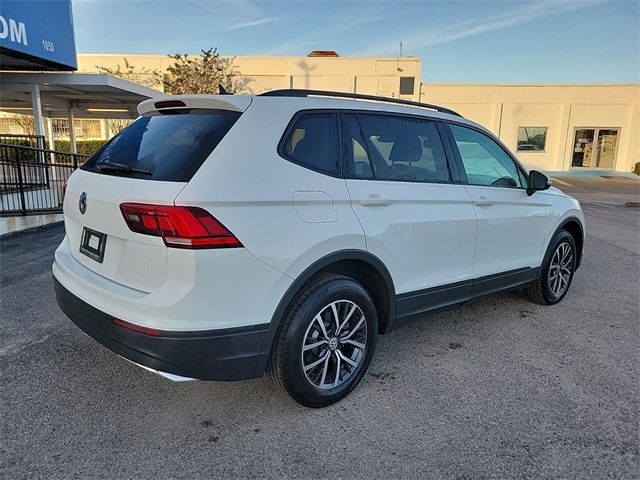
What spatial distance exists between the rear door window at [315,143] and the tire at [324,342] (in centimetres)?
68

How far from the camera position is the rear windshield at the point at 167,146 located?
2.42 meters

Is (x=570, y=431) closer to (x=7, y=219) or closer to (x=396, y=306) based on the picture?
(x=396, y=306)

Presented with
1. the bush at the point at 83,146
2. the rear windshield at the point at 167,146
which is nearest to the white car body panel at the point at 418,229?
the rear windshield at the point at 167,146

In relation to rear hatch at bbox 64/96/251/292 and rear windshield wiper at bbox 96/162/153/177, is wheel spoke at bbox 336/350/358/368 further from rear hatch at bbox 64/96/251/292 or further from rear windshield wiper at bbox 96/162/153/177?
rear windshield wiper at bbox 96/162/153/177

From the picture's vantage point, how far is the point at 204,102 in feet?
8.82

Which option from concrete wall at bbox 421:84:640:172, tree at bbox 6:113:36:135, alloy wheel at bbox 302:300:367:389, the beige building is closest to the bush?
tree at bbox 6:113:36:135

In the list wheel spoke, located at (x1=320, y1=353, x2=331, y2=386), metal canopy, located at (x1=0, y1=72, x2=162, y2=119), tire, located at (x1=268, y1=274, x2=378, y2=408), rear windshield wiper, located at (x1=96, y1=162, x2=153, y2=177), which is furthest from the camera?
metal canopy, located at (x1=0, y1=72, x2=162, y2=119)

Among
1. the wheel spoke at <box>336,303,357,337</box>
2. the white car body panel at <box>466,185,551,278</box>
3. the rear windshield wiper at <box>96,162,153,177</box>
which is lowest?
the wheel spoke at <box>336,303,357,337</box>

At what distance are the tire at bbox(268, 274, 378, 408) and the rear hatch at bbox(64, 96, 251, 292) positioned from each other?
0.80 meters

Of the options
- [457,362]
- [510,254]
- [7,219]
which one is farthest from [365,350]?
[7,219]

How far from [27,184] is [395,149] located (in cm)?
963

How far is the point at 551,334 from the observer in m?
4.16

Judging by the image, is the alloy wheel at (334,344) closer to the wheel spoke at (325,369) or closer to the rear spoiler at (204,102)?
the wheel spoke at (325,369)

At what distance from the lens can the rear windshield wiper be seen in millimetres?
2536
